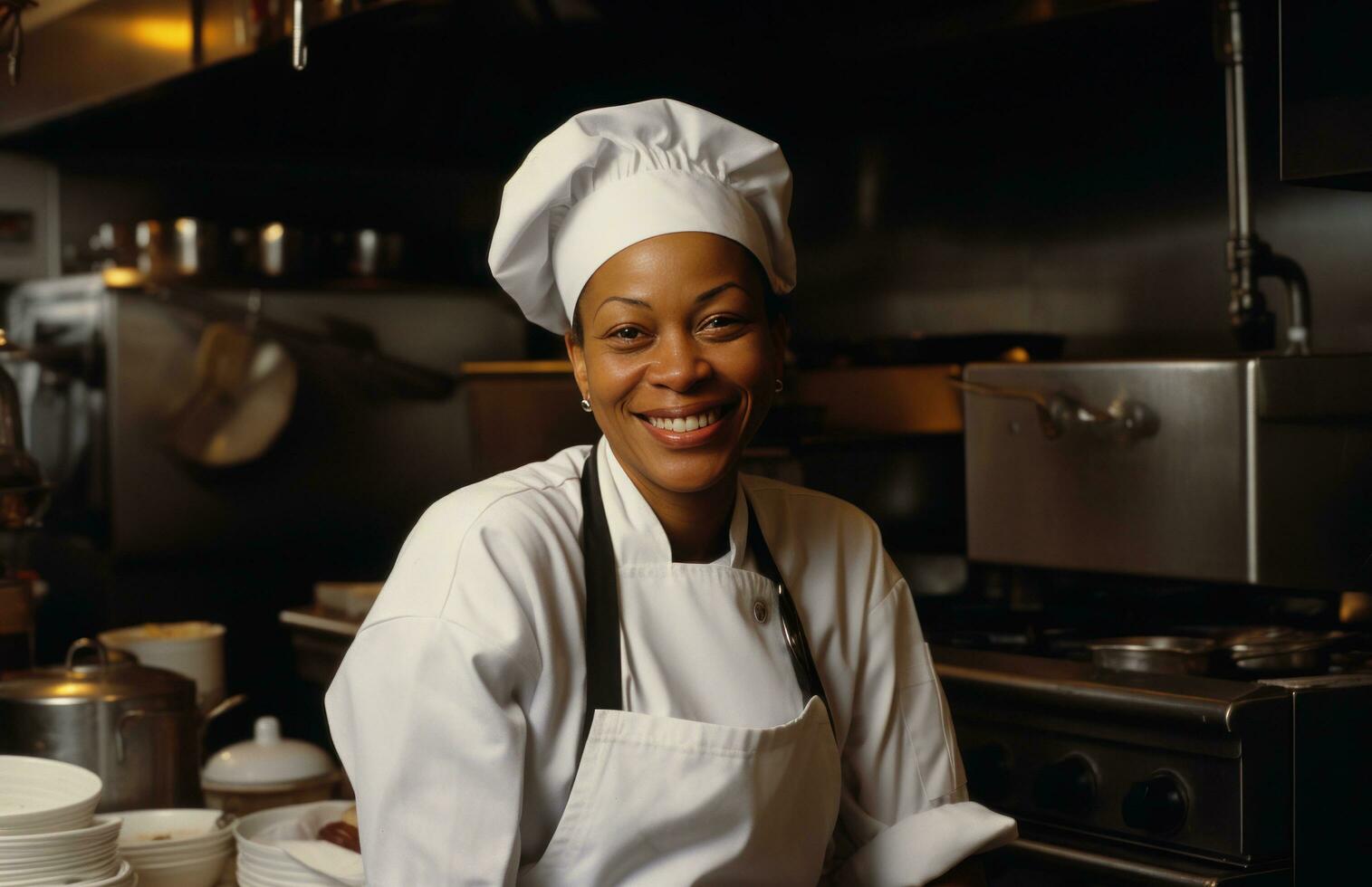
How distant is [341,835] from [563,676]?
58cm

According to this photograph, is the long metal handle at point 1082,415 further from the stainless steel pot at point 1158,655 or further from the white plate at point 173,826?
the white plate at point 173,826

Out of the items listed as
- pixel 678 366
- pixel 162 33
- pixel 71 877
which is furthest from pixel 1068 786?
pixel 162 33

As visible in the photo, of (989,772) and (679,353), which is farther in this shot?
(989,772)

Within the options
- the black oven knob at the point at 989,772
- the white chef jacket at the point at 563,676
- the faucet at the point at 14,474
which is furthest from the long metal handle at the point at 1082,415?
the faucet at the point at 14,474

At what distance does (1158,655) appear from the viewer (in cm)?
208

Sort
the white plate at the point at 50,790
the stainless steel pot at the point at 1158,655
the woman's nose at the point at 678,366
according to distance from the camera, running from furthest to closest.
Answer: the stainless steel pot at the point at 1158,655 → the white plate at the point at 50,790 → the woman's nose at the point at 678,366

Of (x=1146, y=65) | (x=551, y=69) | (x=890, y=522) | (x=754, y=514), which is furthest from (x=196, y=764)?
(x=1146, y=65)

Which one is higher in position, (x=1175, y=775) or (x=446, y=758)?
(x=446, y=758)

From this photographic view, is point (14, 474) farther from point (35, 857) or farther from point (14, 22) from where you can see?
point (35, 857)

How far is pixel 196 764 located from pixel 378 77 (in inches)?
71.9

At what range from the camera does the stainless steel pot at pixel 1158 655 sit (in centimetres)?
206

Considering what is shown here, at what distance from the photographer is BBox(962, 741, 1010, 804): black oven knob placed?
2107mm

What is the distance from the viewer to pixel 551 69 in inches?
130

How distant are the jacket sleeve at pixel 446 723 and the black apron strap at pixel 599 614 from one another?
0.21 feet
